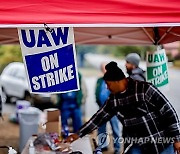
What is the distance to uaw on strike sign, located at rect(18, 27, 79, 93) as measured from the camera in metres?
3.81

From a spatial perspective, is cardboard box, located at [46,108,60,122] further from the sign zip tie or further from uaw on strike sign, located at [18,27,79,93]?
the sign zip tie

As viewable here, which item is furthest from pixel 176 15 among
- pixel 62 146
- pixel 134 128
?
pixel 62 146

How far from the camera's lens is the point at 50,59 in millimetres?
3873

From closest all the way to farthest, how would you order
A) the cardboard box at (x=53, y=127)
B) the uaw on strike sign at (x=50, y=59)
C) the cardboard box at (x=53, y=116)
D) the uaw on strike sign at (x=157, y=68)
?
the uaw on strike sign at (x=50, y=59) → the uaw on strike sign at (x=157, y=68) → the cardboard box at (x=53, y=127) → the cardboard box at (x=53, y=116)

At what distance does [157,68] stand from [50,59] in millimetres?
2116

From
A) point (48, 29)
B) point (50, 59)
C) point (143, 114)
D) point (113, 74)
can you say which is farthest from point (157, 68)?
point (48, 29)

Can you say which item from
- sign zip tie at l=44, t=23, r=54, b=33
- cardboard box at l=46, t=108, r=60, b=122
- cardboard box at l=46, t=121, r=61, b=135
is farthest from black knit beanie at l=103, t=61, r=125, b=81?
cardboard box at l=46, t=108, r=60, b=122

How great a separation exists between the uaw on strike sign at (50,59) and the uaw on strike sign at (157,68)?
177cm

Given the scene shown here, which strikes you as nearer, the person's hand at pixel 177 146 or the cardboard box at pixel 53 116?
the person's hand at pixel 177 146

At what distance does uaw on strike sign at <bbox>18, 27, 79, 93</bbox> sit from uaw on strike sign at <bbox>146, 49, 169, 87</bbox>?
69.5 inches

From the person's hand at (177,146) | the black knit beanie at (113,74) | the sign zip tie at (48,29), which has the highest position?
the sign zip tie at (48,29)

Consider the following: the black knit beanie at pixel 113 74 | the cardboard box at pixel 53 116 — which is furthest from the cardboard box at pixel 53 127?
the black knit beanie at pixel 113 74

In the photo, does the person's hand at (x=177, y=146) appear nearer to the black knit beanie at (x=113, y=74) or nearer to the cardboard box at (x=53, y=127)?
the black knit beanie at (x=113, y=74)

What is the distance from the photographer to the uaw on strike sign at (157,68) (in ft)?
17.7
